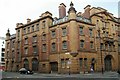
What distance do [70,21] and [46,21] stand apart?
8.15m

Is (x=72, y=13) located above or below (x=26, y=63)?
above

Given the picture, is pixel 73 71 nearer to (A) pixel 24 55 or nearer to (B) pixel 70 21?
(B) pixel 70 21

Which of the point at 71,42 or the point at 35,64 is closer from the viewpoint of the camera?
the point at 71,42

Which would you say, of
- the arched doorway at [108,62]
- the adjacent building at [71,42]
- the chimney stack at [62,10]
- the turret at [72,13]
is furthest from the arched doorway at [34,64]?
the arched doorway at [108,62]

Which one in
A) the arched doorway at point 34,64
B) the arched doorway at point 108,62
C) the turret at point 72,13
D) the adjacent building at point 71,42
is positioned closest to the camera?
the adjacent building at point 71,42

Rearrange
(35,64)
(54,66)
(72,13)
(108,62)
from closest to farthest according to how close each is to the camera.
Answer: (72,13)
(54,66)
(108,62)
(35,64)

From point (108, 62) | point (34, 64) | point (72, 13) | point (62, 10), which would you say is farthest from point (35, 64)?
point (108, 62)

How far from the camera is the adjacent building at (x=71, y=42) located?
4297 cm

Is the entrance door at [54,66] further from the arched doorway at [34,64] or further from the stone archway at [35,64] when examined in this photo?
the arched doorway at [34,64]

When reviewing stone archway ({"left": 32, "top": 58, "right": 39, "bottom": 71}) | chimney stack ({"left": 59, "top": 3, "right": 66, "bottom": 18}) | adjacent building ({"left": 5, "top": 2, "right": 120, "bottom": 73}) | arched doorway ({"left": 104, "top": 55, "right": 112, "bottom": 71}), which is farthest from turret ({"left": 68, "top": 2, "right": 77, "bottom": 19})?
stone archway ({"left": 32, "top": 58, "right": 39, "bottom": 71})

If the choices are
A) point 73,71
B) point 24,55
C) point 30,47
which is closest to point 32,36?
point 30,47

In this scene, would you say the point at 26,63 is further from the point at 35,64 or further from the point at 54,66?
the point at 54,66

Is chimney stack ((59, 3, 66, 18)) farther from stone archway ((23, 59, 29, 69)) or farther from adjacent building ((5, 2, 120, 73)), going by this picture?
stone archway ((23, 59, 29, 69))

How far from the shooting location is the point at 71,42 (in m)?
42.6
